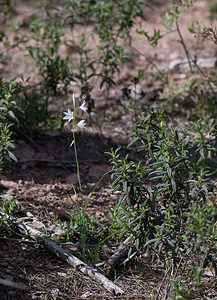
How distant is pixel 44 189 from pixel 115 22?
7.48ft

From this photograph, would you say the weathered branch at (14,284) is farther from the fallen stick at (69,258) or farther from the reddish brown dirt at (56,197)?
the fallen stick at (69,258)

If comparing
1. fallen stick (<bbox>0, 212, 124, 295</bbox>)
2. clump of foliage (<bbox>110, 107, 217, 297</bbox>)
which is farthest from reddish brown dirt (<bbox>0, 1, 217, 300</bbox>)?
clump of foliage (<bbox>110, 107, 217, 297</bbox>)

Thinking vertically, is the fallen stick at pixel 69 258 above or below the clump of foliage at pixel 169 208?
below

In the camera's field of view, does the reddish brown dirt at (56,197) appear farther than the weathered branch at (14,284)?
Yes

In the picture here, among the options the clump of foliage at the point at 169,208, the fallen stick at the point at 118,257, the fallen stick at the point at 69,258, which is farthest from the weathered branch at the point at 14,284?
the clump of foliage at the point at 169,208

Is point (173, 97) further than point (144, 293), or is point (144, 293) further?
point (173, 97)

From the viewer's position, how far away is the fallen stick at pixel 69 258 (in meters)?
2.77

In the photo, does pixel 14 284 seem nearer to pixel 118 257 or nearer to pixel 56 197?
pixel 118 257

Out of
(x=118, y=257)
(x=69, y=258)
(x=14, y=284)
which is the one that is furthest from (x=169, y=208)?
(x=14, y=284)

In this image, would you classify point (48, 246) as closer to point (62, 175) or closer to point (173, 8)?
point (62, 175)

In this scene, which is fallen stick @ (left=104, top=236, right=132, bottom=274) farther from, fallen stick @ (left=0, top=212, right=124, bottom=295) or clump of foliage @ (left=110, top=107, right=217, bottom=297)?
clump of foliage @ (left=110, top=107, right=217, bottom=297)

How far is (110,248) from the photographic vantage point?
10.6 ft

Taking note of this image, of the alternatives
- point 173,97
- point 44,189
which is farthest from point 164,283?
point 173,97

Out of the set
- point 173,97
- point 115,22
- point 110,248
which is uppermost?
point 115,22
